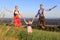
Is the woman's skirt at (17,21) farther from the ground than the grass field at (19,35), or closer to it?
farther from the ground

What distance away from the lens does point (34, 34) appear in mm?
10195

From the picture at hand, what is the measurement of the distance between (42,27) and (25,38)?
3.70 metres

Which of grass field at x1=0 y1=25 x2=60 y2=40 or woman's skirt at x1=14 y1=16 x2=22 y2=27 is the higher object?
woman's skirt at x1=14 y1=16 x2=22 y2=27

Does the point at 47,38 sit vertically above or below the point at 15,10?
below

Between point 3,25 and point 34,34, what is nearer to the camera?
point 3,25

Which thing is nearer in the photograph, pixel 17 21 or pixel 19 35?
pixel 19 35

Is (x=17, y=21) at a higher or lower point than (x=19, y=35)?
higher

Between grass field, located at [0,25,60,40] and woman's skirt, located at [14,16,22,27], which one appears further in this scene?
woman's skirt, located at [14,16,22,27]

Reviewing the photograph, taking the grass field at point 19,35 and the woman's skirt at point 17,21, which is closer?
the grass field at point 19,35

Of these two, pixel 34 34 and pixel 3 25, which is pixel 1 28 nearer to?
→ pixel 3 25

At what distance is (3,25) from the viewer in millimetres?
9492

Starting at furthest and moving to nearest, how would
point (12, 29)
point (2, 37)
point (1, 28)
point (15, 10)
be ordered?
point (15, 10) → point (12, 29) → point (1, 28) → point (2, 37)

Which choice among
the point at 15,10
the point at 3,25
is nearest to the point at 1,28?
the point at 3,25

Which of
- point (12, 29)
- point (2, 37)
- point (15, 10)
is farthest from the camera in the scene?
point (15, 10)
